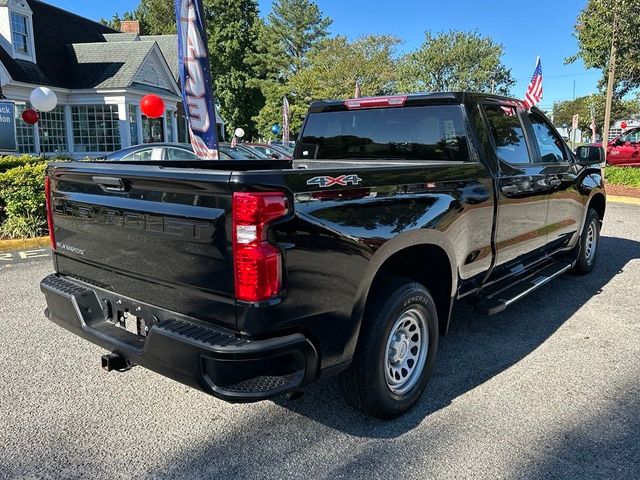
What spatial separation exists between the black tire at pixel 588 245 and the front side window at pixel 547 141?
3.79 ft

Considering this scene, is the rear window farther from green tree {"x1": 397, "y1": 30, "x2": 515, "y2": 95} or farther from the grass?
green tree {"x1": 397, "y1": 30, "x2": 515, "y2": 95}

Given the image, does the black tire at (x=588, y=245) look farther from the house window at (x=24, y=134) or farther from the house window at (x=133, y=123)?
the house window at (x=133, y=123)

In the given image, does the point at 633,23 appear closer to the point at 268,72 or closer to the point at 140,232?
the point at 140,232

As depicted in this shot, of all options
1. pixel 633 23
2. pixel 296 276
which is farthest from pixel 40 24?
pixel 296 276

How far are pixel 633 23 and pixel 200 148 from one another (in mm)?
12362

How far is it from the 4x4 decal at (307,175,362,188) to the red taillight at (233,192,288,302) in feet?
0.79

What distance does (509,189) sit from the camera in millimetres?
4047

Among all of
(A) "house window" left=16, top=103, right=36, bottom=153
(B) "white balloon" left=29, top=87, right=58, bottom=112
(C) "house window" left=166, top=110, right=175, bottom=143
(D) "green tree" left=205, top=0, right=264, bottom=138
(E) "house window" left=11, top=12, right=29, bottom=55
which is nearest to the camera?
(B) "white balloon" left=29, top=87, right=58, bottom=112

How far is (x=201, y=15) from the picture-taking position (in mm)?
7355

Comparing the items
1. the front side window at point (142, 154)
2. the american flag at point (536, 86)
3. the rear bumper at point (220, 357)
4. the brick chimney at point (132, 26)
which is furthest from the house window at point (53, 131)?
the rear bumper at point (220, 357)

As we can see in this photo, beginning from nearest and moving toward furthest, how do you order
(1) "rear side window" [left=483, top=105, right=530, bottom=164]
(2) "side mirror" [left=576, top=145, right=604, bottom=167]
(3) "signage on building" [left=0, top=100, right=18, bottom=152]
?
1. (1) "rear side window" [left=483, top=105, right=530, bottom=164]
2. (2) "side mirror" [left=576, top=145, right=604, bottom=167]
3. (3) "signage on building" [left=0, top=100, right=18, bottom=152]

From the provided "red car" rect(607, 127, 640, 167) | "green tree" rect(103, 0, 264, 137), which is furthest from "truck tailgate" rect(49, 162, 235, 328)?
"green tree" rect(103, 0, 264, 137)

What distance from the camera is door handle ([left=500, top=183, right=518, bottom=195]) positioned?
3.98 meters

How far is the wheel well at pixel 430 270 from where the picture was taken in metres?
3.36
